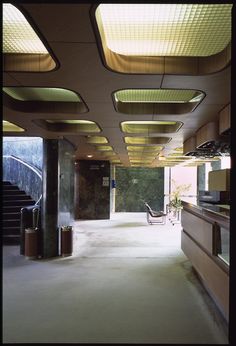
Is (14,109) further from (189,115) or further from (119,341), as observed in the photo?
(119,341)

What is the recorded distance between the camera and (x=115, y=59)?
2838 mm

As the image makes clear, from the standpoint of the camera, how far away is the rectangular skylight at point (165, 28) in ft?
7.29

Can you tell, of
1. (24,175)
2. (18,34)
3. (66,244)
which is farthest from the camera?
(24,175)

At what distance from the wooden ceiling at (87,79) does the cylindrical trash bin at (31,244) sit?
2147mm

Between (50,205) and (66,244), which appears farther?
(50,205)

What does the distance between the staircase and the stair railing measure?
21 centimetres

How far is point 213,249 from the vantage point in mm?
3654

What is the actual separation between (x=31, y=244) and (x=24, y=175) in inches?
173

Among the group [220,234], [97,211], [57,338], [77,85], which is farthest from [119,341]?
[97,211]

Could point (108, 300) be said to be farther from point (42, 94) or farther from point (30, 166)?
point (30, 166)

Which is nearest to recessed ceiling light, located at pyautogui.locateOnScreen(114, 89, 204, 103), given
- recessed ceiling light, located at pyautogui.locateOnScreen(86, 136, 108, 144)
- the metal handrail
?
recessed ceiling light, located at pyautogui.locateOnScreen(86, 136, 108, 144)

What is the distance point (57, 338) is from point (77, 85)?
2.49 meters

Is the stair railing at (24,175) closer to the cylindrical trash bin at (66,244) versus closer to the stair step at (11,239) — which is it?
the stair step at (11,239)

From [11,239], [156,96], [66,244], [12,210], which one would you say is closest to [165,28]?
[156,96]
